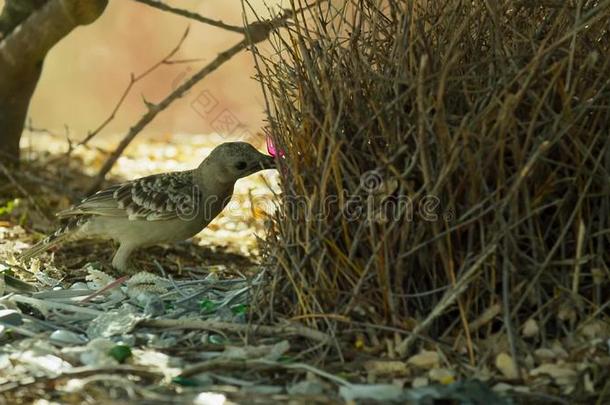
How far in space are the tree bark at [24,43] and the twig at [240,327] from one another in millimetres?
2809

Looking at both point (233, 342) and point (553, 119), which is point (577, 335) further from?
point (233, 342)

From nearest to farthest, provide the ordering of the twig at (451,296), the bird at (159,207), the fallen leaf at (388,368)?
the twig at (451,296), the fallen leaf at (388,368), the bird at (159,207)

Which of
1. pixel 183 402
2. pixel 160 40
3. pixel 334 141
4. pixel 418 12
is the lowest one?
pixel 183 402

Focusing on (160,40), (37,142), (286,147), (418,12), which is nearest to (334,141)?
(286,147)

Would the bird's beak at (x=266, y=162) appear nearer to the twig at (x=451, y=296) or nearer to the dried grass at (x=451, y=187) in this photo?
the dried grass at (x=451, y=187)

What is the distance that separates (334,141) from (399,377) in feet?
2.50

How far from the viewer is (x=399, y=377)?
316 centimetres

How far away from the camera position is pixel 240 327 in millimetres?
3469

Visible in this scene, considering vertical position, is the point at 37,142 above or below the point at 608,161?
above

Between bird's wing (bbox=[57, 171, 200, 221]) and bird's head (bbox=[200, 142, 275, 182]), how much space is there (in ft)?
0.70

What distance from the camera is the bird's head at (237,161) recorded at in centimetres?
475

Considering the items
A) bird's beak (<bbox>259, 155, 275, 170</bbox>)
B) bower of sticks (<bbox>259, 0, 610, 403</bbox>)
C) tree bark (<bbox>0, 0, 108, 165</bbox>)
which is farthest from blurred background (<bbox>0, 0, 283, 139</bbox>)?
bower of sticks (<bbox>259, 0, 610, 403</bbox>)

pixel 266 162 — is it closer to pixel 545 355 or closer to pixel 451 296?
pixel 451 296

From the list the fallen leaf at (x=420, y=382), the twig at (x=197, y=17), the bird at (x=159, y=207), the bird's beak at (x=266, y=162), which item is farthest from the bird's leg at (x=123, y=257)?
the fallen leaf at (x=420, y=382)
